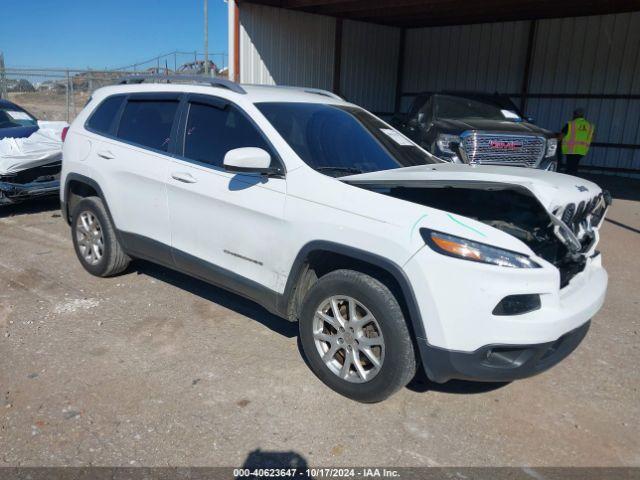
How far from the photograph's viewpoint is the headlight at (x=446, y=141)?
877 cm

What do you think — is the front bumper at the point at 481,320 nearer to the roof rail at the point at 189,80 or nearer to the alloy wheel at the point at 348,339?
the alloy wheel at the point at 348,339

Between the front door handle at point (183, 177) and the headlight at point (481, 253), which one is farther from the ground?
the front door handle at point (183, 177)

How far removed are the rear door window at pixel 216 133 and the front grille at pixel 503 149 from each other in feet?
18.1

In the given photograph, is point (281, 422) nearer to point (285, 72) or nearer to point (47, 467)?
point (47, 467)

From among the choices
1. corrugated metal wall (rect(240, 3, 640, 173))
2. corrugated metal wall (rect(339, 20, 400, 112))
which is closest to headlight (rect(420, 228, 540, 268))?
corrugated metal wall (rect(240, 3, 640, 173))

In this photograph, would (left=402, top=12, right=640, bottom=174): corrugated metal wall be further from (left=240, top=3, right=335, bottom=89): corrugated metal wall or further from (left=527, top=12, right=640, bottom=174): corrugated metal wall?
(left=240, top=3, right=335, bottom=89): corrugated metal wall

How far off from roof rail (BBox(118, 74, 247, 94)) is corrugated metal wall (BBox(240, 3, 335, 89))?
8327mm

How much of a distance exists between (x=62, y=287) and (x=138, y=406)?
2.40 m

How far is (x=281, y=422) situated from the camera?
3.14 metres

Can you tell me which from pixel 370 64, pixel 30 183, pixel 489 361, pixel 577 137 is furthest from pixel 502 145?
pixel 370 64

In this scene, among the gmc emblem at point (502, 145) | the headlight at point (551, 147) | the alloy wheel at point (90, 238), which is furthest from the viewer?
the headlight at point (551, 147)

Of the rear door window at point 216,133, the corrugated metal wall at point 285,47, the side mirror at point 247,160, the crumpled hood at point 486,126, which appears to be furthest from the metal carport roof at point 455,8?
the side mirror at point 247,160

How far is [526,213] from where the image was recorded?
364 centimetres

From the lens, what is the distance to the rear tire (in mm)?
5016
